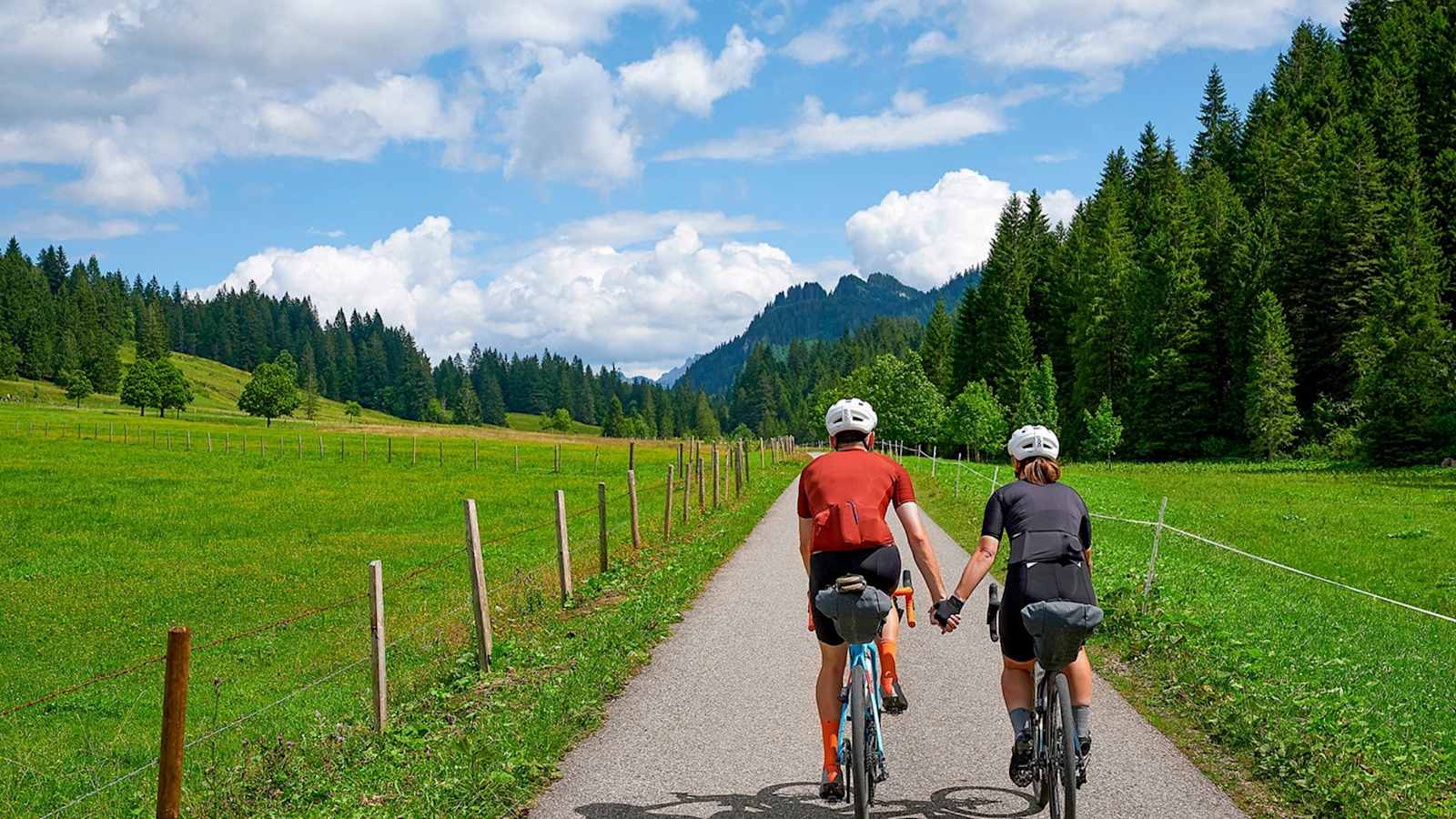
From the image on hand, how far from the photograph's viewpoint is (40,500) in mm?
34844

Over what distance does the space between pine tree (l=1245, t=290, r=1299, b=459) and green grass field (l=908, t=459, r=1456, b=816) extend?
36.0 metres

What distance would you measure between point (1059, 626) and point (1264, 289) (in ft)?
228

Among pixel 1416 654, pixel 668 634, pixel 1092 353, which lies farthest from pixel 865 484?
pixel 1092 353

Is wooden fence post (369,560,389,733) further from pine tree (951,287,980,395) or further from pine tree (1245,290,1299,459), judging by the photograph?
pine tree (951,287,980,395)

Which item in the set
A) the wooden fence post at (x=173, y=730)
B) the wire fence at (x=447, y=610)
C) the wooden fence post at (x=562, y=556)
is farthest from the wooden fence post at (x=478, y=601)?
the wooden fence post at (x=173, y=730)

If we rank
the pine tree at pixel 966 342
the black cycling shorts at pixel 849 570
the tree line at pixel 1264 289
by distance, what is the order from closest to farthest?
the black cycling shorts at pixel 849 570 → the tree line at pixel 1264 289 → the pine tree at pixel 966 342

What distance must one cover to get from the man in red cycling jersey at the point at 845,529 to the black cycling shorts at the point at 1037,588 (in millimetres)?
367

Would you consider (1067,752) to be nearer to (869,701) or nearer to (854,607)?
(869,701)

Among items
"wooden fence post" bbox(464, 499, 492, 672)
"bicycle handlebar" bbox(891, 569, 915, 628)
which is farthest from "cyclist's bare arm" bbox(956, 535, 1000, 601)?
"wooden fence post" bbox(464, 499, 492, 672)

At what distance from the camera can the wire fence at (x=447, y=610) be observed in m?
8.45

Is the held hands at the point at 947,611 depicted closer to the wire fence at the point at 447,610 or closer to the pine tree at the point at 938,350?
the wire fence at the point at 447,610

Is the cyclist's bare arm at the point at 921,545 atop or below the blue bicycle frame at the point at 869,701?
atop

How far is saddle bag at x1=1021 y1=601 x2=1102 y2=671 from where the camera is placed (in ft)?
17.1

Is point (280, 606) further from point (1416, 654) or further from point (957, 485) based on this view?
point (957, 485)
